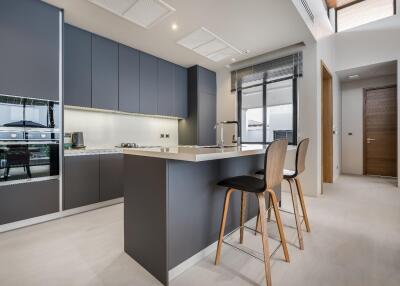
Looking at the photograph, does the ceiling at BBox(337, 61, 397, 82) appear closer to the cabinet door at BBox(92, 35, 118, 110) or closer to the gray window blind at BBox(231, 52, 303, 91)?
the gray window blind at BBox(231, 52, 303, 91)

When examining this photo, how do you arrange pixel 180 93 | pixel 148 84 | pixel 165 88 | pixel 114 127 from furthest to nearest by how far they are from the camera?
pixel 180 93, pixel 165 88, pixel 148 84, pixel 114 127

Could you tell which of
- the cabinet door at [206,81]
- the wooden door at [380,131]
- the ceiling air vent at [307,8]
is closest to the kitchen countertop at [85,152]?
the cabinet door at [206,81]

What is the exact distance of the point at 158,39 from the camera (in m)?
3.26

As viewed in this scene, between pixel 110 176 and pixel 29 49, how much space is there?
1.81 metres

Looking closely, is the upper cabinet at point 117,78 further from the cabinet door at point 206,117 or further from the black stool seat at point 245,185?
the black stool seat at point 245,185

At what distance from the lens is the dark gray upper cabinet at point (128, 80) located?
337cm

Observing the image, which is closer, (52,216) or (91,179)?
(52,216)

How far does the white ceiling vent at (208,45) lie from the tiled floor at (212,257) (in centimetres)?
286

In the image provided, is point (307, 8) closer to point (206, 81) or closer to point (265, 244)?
point (206, 81)

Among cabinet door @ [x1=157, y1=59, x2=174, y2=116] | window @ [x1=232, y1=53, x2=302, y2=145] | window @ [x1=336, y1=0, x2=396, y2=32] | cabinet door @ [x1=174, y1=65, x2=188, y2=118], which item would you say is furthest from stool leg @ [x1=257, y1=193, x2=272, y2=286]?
window @ [x1=336, y1=0, x2=396, y2=32]

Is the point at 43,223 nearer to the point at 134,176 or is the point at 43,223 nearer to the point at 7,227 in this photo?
the point at 7,227

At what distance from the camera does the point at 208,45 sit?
349 cm

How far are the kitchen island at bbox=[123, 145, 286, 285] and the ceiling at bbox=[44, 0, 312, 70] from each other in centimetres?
199

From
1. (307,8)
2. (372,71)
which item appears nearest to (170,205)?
(307,8)
